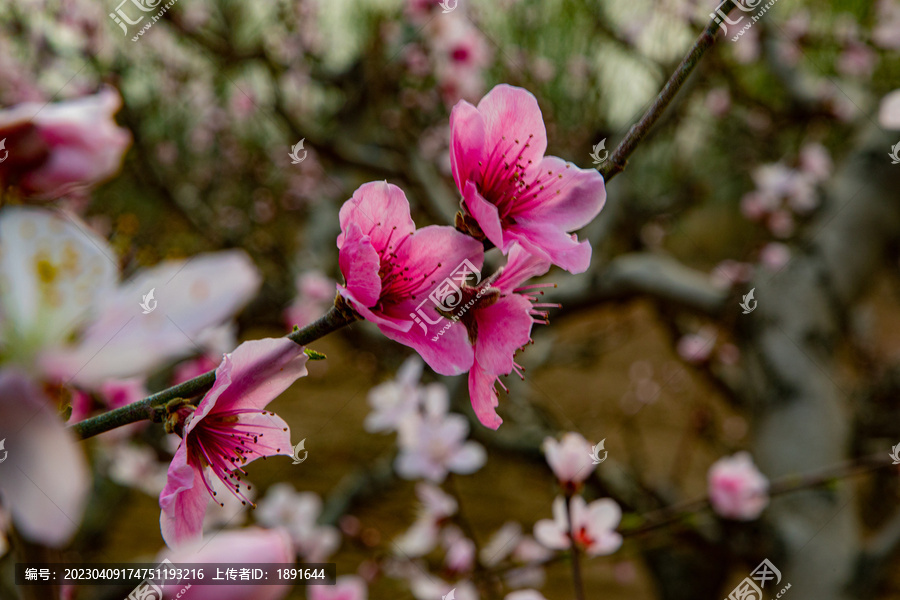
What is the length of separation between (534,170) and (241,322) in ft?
7.08

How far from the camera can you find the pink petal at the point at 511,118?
→ 43 cm

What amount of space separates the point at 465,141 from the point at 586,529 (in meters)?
0.70

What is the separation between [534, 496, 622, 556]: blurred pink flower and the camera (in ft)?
2.82

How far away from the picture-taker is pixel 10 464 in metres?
0.22

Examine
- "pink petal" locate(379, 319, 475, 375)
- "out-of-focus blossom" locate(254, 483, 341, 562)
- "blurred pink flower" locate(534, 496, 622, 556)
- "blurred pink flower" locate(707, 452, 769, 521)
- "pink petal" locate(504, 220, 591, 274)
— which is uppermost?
"pink petal" locate(504, 220, 591, 274)

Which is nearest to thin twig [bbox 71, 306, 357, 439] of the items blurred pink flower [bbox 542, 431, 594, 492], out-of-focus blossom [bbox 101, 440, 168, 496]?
blurred pink flower [bbox 542, 431, 594, 492]

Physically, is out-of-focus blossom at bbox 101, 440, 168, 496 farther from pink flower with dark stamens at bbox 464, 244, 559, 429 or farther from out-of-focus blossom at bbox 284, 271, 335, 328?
pink flower with dark stamens at bbox 464, 244, 559, 429

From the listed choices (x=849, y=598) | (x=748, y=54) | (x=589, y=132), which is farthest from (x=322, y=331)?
(x=748, y=54)

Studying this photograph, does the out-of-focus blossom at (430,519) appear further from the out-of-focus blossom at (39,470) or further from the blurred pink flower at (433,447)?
the out-of-focus blossom at (39,470)

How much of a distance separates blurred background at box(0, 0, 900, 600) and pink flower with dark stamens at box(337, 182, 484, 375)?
0.66ft

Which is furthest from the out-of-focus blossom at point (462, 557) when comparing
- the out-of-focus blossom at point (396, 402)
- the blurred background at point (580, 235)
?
the out-of-focus blossom at point (396, 402)

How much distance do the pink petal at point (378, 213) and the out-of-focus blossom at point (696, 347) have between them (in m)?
1.79

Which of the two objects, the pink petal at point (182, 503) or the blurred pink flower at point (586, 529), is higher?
the pink petal at point (182, 503)

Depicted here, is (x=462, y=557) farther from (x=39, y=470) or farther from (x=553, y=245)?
(x=39, y=470)
